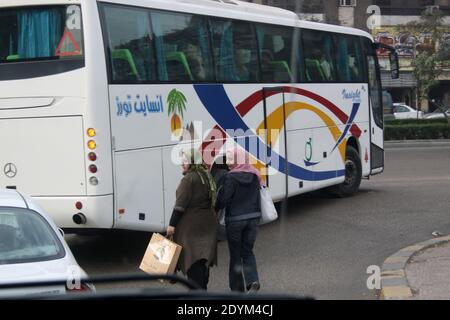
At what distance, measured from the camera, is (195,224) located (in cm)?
764

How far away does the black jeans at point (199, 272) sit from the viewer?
24.7 feet

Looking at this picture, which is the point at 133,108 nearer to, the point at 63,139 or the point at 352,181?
the point at 63,139

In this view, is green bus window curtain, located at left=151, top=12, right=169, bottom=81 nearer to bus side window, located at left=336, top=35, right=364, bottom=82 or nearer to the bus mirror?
bus side window, located at left=336, top=35, right=364, bottom=82

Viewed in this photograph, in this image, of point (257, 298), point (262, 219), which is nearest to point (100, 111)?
point (262, 219)

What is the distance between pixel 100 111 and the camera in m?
9.32

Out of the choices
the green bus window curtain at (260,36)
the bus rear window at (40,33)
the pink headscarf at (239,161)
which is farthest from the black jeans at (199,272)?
the green bus window curtain at (260,36)

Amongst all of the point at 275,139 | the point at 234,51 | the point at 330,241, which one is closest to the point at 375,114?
the point at 275,139

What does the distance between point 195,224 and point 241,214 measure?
2.30 feet

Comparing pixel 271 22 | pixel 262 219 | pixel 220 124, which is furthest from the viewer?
pixel 271 22

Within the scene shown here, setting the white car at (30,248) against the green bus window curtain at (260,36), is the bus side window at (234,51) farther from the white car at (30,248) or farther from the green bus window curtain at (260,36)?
the white car at (30,248)

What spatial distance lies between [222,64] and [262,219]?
410cm

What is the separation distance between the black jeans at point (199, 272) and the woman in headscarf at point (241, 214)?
645 mm

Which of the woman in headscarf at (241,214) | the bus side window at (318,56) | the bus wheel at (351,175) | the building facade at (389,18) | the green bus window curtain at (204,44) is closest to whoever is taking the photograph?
the woman in headscarf at (241,214)

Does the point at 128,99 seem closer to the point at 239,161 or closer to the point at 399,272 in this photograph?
the point at 239,161
